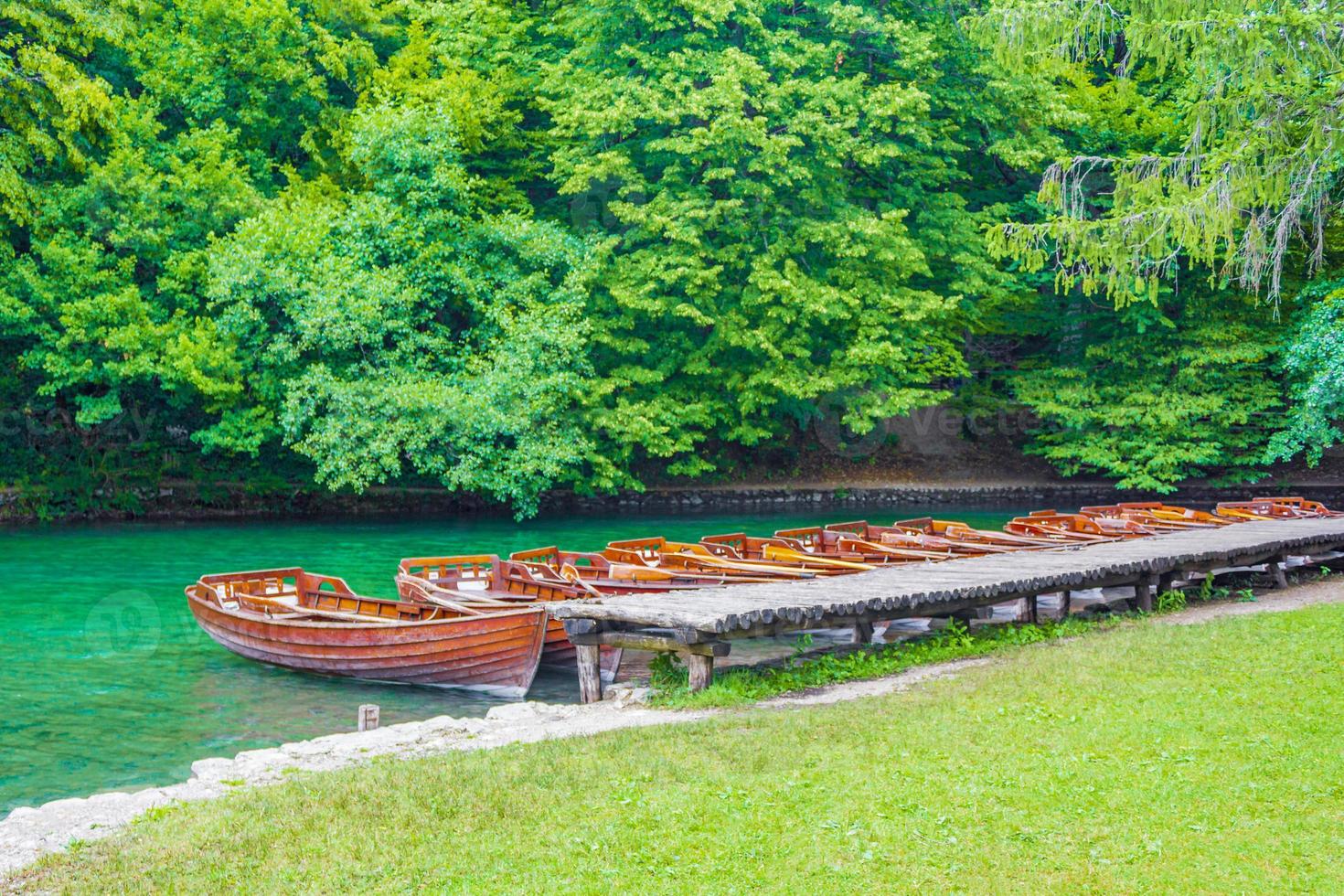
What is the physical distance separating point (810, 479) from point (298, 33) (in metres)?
20.1

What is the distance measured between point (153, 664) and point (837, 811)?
1173 cm

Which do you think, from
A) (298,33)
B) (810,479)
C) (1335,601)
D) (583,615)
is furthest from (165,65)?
(1335,601)

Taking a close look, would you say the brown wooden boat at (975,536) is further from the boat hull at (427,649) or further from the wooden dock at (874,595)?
the boat hull at (427,649)

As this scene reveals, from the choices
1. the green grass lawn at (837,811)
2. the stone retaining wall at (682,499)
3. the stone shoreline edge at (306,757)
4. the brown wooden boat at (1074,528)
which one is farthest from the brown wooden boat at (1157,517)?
the stone shoreline edge at (306,757)

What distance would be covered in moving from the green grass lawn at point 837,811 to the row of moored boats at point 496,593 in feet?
15.7

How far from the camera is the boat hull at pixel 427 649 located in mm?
13398

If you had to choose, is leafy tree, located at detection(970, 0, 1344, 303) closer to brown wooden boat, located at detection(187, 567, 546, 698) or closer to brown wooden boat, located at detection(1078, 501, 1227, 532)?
brown wooden boat, located at detection(187, 567, 546, 698)

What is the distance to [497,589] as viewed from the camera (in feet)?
54.5

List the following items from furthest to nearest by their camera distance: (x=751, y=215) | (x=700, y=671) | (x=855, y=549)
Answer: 1. (x=751, y=215)
2. (x=855, y=549)
3. (x=700, y=671)

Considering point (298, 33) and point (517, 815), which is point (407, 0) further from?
point (517, 815)

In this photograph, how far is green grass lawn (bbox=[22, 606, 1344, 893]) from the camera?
5957 mm

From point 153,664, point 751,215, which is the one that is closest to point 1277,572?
point 153,664

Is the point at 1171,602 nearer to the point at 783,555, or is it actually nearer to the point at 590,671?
the point at 783,555

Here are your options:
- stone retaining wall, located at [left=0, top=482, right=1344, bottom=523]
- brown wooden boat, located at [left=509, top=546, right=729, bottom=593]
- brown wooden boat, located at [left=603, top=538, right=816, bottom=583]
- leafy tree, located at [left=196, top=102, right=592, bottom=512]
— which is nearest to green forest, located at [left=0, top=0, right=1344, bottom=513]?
leafy tree, located at [left=196, top=102, right=592, bottom=512]
